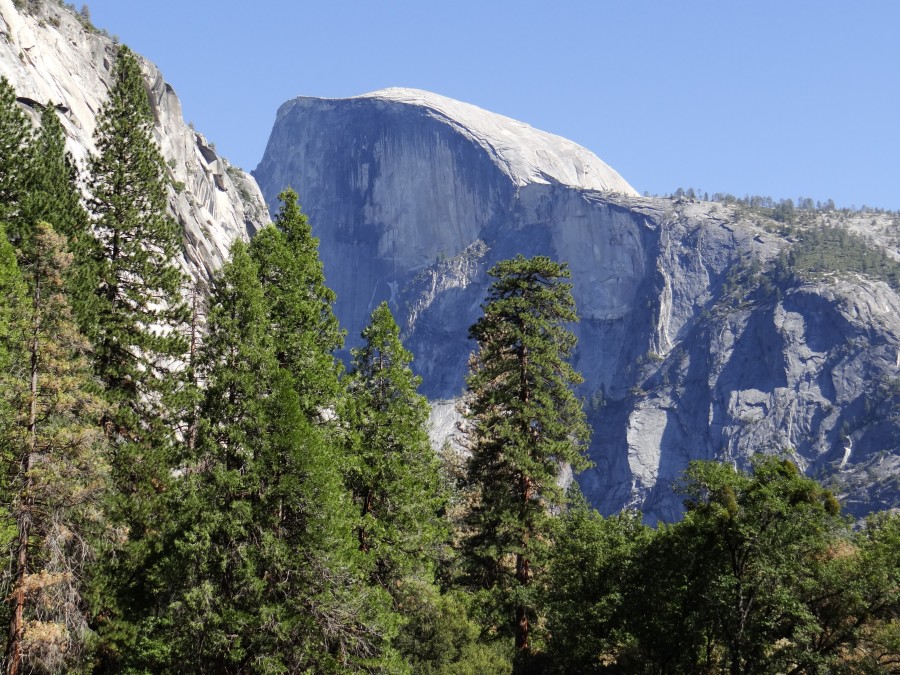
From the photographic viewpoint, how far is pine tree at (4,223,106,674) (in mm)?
18391

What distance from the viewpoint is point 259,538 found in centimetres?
2066

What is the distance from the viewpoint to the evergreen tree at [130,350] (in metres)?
22.3

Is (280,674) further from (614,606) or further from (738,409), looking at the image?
(738,409)

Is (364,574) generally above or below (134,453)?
below

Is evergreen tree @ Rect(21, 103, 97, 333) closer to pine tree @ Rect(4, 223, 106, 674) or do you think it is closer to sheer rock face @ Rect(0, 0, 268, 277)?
pine tree @ Rect(4, 223, 106, 674)

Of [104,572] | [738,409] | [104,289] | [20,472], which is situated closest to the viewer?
[20,472]

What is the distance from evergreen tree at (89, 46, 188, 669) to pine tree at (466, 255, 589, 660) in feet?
38.3

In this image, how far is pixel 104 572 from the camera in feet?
71.8

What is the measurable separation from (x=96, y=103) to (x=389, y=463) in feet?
205

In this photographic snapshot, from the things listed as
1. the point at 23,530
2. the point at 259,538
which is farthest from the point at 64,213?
the point at 259,538

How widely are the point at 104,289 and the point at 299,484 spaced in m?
12.2

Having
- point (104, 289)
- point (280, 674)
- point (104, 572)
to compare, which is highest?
point (104, 289)

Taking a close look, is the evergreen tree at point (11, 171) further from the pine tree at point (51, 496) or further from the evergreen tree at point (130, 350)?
the pine tree at point (51, 496)

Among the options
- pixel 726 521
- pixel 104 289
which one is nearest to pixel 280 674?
pixel 726 521
